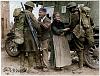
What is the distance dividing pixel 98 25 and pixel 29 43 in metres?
0.53

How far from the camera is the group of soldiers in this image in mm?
→ 2895

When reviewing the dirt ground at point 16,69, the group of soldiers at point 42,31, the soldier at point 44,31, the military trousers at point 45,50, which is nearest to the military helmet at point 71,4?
the group of soldiers at point 42,31

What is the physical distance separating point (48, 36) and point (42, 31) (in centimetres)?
7

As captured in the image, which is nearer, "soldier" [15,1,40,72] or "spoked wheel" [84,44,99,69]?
"soldier" [15,1,40,72]

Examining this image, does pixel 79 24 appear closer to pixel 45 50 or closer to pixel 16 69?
pixel 45 50

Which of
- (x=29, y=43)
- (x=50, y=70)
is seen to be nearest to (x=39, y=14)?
(x=29, y=43)

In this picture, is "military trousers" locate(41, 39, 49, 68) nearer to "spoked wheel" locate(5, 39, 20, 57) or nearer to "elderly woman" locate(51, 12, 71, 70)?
"elderly woman" locate(51, 12, 71, 70)

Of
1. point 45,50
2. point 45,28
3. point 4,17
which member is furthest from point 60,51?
point 4,17

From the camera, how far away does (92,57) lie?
307 centimetres

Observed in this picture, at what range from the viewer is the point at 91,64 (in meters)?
3.06

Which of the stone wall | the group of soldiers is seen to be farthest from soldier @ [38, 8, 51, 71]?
the stone wall

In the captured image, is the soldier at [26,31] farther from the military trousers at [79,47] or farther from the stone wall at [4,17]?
the military trousers at [79,47]

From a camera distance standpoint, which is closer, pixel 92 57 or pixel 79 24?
pixel 79 24

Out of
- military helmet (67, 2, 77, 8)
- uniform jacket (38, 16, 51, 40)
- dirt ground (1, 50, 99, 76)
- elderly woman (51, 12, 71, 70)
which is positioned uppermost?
military helmet (67, 2, 77, 8)
